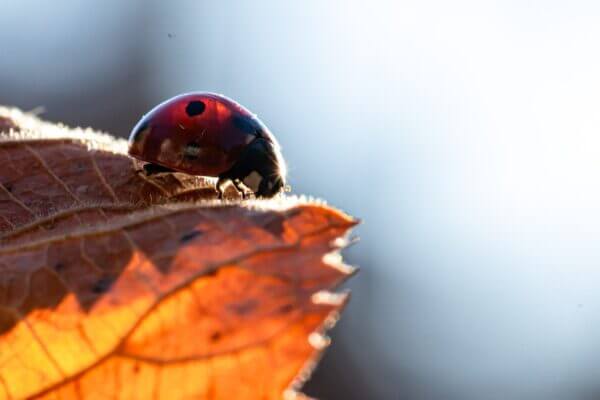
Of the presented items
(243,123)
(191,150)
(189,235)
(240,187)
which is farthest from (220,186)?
(189,235)

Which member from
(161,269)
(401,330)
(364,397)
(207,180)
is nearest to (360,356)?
(364,397)

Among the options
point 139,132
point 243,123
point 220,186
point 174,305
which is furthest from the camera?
point 243,123

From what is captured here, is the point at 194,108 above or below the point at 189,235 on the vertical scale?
below

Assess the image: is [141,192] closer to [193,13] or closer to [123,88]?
[123,88]

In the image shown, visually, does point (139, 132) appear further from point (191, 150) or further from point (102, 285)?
point (102, 285)

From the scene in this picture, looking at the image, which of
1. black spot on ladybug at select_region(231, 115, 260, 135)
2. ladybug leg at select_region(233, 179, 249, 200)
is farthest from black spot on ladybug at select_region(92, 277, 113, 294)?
black spot on ladybug at select_region(231, 115, 260, 135)

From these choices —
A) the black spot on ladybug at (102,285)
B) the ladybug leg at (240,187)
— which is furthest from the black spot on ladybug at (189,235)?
the ladybug leg at (240,187)

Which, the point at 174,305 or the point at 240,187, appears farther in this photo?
the point at 240,187

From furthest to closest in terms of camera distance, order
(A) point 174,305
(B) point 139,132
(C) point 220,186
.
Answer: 1. (B) point 139,132
2. (C) point 220,186
3. (A) point 174,305
